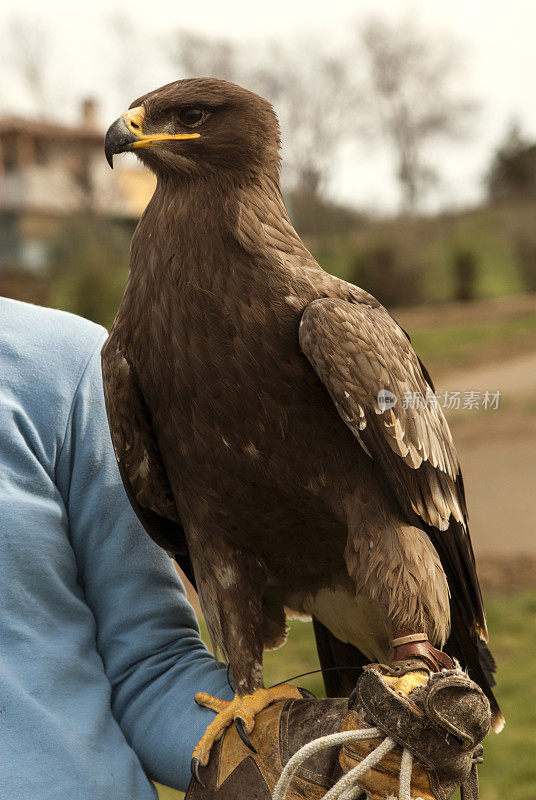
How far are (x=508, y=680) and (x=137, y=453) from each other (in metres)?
3.89

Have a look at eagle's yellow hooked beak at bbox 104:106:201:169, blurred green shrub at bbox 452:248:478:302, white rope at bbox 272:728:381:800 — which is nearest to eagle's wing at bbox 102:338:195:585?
eagle's yellow hooked beak at bbox 104:106:201:169

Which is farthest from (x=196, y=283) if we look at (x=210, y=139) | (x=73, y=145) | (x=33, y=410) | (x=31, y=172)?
(x=31, y=172)

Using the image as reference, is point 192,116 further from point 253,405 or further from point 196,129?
point 253,405

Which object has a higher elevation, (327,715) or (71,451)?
(71,451)

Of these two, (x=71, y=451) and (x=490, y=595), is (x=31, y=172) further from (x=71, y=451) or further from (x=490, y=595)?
(x=71, y=451)

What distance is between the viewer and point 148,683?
1.92m

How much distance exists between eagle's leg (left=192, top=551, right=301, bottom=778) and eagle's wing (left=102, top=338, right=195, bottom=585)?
15cm

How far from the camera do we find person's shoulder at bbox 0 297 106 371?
1.97m

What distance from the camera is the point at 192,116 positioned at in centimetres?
174

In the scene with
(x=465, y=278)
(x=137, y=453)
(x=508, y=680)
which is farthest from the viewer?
(x=465, y=278)

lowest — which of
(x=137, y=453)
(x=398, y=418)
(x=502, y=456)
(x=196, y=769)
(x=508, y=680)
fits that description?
(x=502, y=456)

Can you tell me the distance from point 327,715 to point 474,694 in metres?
0.33

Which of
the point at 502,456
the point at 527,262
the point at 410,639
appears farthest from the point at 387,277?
the point at 410,639

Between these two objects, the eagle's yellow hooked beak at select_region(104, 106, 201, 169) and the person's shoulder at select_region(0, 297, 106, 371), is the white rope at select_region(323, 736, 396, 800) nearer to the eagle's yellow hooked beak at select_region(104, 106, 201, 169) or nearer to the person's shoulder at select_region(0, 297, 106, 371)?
the person's shoulder at select_region(0, 297, 106, 371)
